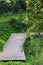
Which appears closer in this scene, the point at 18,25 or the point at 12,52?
the point at 12,52

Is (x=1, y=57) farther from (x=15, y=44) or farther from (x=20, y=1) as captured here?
(x=20, y=1)

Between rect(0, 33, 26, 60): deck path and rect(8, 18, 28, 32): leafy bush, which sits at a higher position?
rect(8, 18, 28, 32): leafy bush

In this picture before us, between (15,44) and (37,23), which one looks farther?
(15,44)

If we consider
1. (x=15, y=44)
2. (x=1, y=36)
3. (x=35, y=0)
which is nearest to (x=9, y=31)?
(x=1, y=36)

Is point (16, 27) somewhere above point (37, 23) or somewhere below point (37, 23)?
below

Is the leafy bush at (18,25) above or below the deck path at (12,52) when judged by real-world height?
above

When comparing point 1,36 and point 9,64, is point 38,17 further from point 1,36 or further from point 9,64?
point 1,36

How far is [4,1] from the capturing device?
57.4 ft

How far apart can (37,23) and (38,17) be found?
81 mm

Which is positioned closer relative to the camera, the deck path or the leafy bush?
the deck path

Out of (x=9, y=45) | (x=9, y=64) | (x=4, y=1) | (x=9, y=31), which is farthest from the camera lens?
(x=4, y=1)

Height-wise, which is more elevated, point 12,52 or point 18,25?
point 18,25

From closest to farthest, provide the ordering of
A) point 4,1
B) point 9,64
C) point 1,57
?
1. point 9,64
2. point 1,57
3. point 4,1

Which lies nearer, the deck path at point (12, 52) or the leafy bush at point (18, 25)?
the deck path at point (12, 52)
